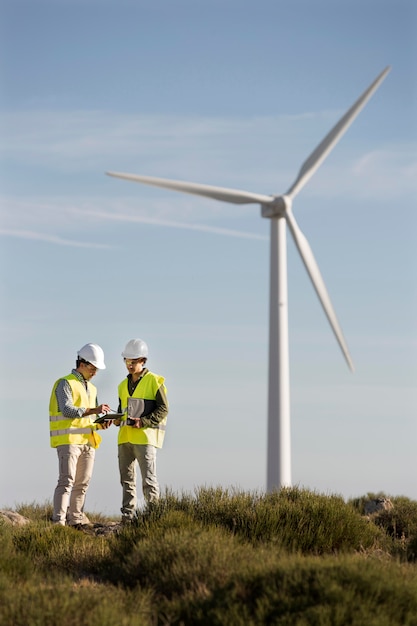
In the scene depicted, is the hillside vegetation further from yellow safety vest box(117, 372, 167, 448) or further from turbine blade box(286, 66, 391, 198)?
turbine blade box(286, 66, 391, 198)

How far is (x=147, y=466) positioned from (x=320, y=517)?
303 cm

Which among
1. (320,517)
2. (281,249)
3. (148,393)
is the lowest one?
(320,517)

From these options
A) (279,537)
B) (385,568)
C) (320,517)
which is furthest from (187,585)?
(320,517)

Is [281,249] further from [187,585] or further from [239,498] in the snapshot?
[187,585]

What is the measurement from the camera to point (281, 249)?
20938 mm

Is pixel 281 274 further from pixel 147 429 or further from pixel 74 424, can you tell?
pixel 74 424

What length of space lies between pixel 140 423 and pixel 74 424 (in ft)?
3.57

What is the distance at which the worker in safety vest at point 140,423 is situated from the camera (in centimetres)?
1773

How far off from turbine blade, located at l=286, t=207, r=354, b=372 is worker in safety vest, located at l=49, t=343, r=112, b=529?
5671 millimetres

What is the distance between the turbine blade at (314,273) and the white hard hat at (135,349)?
4994mm

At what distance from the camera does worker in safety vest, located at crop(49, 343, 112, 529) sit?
17469 millimetres

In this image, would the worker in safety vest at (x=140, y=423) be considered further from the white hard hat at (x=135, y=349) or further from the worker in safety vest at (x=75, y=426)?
the worker in safety vest at (x=75, y=426)

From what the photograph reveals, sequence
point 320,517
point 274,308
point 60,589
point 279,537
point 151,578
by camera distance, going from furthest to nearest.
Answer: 1. point 274,308
2. point 320,517
3. point 279,537
4. point 151,578
5. point 60,589

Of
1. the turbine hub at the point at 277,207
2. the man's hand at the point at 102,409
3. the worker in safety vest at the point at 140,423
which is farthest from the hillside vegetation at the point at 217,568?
the turbine hub at the point at 277,207
